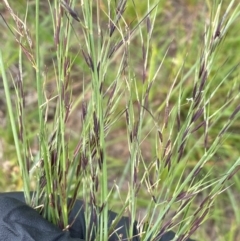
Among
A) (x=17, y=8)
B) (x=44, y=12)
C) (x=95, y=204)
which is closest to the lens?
(x=95, y=204)

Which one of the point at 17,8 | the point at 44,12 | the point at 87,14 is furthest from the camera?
the point at 44,12

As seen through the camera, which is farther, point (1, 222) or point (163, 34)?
point (163, 34)

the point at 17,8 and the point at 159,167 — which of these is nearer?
the point at 159,167

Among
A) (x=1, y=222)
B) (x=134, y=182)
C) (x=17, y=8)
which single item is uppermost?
(x=17, y=8)

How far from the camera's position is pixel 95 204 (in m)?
0.46

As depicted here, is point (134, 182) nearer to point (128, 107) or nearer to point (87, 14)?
point (128, 107)

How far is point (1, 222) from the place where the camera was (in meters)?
0.55

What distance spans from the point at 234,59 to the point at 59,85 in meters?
0.77

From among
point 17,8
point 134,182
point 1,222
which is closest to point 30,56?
point 134,182

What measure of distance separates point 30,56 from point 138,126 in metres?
0.13

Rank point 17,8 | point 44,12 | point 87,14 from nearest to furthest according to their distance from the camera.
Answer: point 87,14 → point 17,8 → point 44,12

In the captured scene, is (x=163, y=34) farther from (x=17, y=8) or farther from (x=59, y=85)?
(x=59, y=85)

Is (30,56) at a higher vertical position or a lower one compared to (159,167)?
higher

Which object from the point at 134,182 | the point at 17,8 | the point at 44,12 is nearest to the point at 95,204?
the point at 134,182
